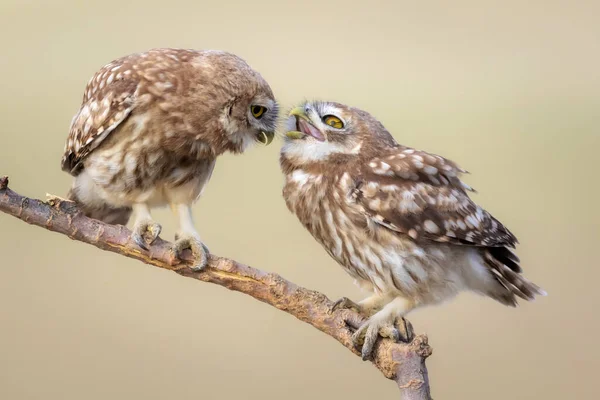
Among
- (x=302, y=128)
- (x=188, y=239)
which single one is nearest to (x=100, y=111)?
(x=188, y=239)

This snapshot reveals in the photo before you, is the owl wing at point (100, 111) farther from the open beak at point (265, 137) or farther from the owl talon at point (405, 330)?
the owl talon at point (405, 330)

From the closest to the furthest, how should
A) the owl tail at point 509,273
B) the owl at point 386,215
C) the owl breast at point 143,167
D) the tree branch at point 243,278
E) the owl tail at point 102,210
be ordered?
the tree branch at point 243,278, the owl at point 386,215, the owl tail at point 509,273, the owl breast at point 143,167, the owl tail at point 102,210

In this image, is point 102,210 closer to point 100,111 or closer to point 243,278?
point 100,111

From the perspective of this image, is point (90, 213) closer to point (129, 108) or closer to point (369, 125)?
point (129, 108)

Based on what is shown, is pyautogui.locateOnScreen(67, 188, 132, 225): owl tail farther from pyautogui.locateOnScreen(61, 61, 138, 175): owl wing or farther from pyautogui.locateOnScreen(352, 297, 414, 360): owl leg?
pyautogui.locateOnScreen(352, 297, 414, 360): owl leg

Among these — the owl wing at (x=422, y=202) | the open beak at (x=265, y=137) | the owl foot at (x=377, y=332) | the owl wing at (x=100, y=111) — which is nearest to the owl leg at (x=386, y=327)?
the owl foot at (x=377, y=332)
